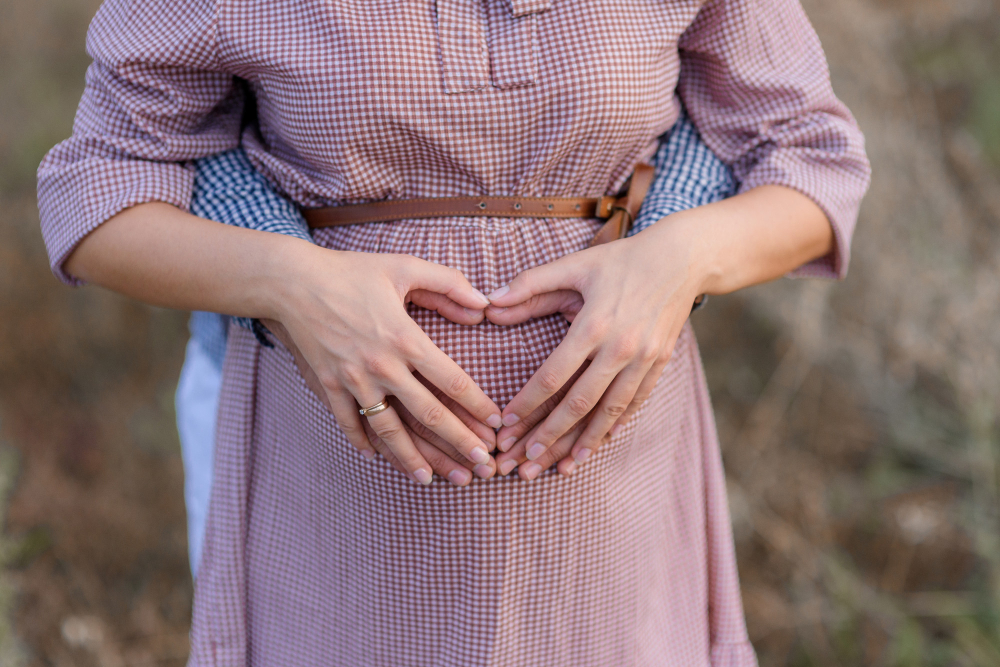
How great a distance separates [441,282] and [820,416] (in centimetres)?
237

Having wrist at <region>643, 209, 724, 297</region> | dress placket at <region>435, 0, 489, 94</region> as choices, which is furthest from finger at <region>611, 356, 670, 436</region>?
dress placket at <region>435, 0, 489, 94</region>

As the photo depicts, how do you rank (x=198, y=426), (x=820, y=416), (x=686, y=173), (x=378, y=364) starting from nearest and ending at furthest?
(x=378, y=364)
(x=686, y=173)
(x=198, y=426)
(x=820, y=416)

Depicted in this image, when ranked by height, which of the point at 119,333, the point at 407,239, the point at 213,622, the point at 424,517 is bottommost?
the point at 119,333

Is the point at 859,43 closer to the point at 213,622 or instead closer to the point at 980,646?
the point at 980,646

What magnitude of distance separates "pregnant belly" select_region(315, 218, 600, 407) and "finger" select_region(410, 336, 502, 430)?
5 centimetres

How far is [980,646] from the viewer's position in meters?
1.98

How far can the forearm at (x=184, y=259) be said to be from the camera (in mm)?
940

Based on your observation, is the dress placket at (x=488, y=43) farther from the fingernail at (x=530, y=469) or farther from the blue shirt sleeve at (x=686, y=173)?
the fingernail at (x=530, y=469)

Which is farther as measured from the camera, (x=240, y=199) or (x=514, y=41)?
(x=240, y=199)

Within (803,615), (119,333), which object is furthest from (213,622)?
(119,333)

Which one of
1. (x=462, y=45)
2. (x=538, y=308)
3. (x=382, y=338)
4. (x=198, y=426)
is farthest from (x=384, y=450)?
(x=198, y=426)

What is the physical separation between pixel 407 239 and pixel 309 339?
7.8 inches

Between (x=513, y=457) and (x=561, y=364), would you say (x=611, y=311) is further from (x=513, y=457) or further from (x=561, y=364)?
(x=513, y=457)

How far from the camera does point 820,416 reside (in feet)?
9.36
